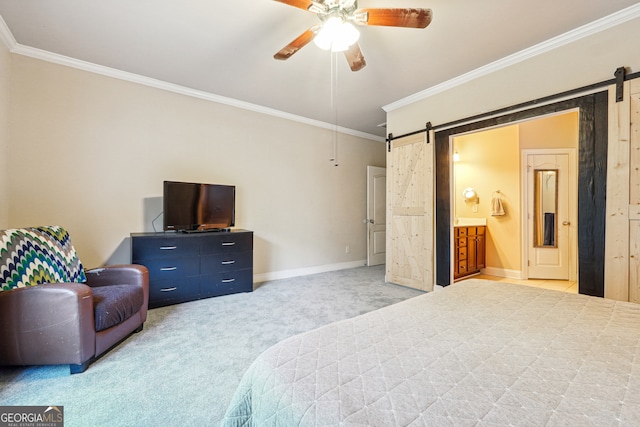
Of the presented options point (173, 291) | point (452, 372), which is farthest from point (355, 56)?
point (173, 291)

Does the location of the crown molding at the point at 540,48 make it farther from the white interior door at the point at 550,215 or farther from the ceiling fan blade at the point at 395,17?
the white interior door at the point at 550,215

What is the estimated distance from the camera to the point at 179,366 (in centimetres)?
196

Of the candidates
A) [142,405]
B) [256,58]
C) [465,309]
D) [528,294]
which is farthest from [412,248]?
[142,405]

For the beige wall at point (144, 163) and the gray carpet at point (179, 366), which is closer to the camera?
the gray carpet at point (179, 366)

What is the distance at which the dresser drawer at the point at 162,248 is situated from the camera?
3.04 metres

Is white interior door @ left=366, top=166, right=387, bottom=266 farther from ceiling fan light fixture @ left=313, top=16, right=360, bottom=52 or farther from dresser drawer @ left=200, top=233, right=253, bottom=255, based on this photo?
ceiling fan light fixture @ left=313, top=16, right=360, bottom=52

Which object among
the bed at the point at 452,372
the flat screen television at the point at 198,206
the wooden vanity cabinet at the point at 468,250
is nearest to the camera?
the bed at the point at 452,372

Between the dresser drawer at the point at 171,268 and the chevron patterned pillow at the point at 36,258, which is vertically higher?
the chevron patterned pillow at the point at 36,258

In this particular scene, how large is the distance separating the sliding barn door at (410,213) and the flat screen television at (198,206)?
246 cm

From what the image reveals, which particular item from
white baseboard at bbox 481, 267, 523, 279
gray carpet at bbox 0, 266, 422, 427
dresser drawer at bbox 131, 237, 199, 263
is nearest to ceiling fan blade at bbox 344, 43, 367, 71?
gray carpet at bbox 0, 266, 422, 427

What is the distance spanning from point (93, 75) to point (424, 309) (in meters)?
4.18

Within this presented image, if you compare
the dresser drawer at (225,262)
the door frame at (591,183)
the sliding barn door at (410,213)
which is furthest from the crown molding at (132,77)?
the door frame at (591,183)

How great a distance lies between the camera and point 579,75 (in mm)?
2553

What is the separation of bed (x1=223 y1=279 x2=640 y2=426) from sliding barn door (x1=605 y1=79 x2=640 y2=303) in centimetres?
143
